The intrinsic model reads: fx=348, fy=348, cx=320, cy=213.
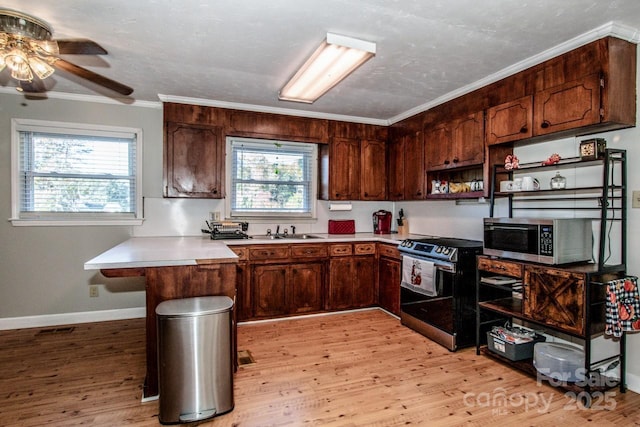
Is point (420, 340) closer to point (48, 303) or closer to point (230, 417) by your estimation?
point (230, 417)

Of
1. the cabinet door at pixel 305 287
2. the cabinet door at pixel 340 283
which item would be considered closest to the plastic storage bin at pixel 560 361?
the cabinet door at pixel 340 283

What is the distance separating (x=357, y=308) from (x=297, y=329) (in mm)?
941

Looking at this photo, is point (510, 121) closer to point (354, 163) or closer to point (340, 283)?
point (354, 163)

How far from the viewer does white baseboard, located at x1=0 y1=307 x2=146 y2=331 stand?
366 centimetres

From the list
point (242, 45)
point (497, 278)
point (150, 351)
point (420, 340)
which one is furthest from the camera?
point (420, 340)

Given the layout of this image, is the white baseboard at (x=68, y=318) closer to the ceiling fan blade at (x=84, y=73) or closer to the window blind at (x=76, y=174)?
the window blind at (x=76, y=174)

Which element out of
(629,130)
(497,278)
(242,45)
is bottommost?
(497,278)

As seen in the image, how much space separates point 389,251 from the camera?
4.09 m

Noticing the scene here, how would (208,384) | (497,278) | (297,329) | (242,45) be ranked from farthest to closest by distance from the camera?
(297,329), (497,278), (242,45), (208,384)

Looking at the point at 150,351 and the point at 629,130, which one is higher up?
the point at 629,130

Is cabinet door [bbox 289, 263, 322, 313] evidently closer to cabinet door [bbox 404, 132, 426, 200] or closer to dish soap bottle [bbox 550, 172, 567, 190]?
cabinet door [bbox 404, 132, 426, 200]

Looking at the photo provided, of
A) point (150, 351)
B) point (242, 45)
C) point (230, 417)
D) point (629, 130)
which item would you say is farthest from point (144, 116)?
point (629, 130)

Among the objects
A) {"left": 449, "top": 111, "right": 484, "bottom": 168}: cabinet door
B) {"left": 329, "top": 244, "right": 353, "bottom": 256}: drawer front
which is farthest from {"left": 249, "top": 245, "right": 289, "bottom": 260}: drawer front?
{"left": 449, "top": 111, "right": 484, "bottom": 168}: cabinet door

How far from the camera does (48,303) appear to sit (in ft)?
12.4
